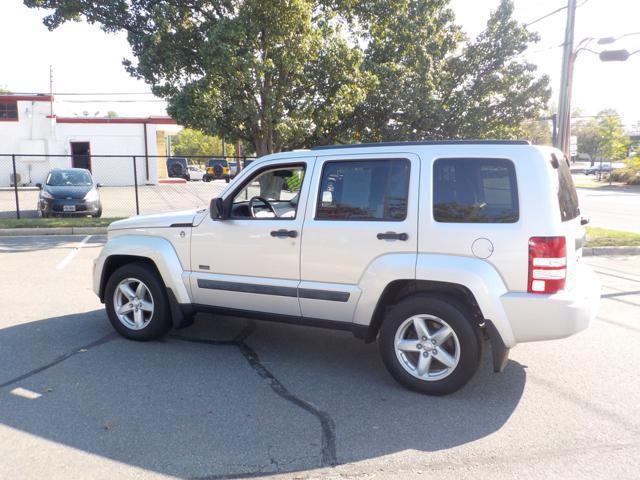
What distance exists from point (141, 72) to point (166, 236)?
10627 millimetres

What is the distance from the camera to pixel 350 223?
4344 millimetres

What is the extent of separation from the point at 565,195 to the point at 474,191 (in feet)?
2.52

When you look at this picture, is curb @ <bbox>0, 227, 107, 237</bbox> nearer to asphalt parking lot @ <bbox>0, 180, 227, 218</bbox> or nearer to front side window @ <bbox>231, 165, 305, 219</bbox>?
asphalt parking lot @ <bbox>0, 180, 227, 218</bbox>

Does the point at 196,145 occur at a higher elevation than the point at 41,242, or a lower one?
higher

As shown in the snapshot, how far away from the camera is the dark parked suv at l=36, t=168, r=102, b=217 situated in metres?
14.7

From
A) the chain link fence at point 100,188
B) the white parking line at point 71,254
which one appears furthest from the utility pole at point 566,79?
the white parking line at point 71,254

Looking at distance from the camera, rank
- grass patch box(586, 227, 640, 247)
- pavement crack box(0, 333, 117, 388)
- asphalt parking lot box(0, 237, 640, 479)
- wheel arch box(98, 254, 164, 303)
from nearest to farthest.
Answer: asphalt parking lot box(0, 237, 640, 479)
pavement crack box(0, 333, 117, 388)
wheel arch box(98, 254, 164, 303)
grass patch box(586, 227, 640, 247)

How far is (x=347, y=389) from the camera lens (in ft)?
13.9

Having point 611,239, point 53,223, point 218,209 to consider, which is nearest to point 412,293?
point 218,209

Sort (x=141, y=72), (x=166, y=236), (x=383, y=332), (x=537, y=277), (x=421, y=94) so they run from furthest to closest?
(x=421, y=94)
(x=141, y=72)
(x=166, y=236)
(x=383, y=332)
(x=537, y=277)


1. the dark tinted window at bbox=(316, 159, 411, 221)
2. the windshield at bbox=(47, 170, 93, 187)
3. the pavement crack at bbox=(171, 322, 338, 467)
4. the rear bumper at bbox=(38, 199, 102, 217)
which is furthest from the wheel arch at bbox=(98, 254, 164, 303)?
the windshield at bbox=(47, 170, 93, 187)

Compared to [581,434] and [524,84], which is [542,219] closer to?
[581,434]

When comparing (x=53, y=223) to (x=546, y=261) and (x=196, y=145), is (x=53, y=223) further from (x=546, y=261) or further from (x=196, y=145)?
(x=196, y=145)

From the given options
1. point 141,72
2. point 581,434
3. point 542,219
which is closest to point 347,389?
point 581,434
